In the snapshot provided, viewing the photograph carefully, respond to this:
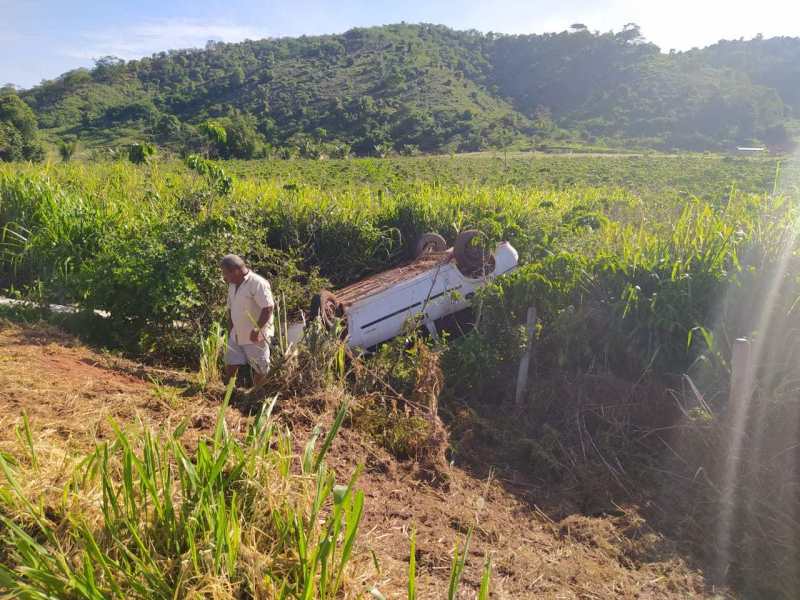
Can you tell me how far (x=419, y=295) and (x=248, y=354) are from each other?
1.87 m

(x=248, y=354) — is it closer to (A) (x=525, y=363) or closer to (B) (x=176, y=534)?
(A) (x=525, y=363)

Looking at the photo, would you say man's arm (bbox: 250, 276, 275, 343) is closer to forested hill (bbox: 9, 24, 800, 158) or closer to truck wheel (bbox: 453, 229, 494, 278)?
truck wheel (bbox: 453, 229, 494, 278)

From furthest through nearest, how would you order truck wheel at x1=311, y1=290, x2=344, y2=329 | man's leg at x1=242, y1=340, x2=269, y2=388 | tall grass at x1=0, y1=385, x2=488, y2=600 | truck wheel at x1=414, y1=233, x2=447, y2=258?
truck wheel at x1=414, y1=233, x2=447, y2=258 → truck wheel at x1=311, y1=290, x2=344, y2=329 → man's leg at x1=242, y1=340, x2=269, y2=388 → tall grass at x1=0, y1=385, x2=488, y2=600

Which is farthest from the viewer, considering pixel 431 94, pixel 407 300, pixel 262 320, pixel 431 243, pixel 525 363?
pixel 431 94

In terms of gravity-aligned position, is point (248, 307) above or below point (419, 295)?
above

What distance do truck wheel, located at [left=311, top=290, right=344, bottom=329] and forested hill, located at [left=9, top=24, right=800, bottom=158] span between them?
1831 inches

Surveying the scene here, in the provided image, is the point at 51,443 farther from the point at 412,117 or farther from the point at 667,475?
the point at 412,117

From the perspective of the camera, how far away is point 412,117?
214ft

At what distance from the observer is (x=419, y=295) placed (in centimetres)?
577

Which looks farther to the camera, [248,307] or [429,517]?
[248,307]

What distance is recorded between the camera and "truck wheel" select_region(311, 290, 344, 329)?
5234mm

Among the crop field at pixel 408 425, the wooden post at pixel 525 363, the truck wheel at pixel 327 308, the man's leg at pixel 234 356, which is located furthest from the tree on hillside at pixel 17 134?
the wooden post at pixel 525 363

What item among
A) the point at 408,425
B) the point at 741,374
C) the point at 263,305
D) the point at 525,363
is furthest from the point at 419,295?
the point at 741,374

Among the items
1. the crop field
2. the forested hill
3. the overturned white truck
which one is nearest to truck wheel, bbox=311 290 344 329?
the overturned white truck
